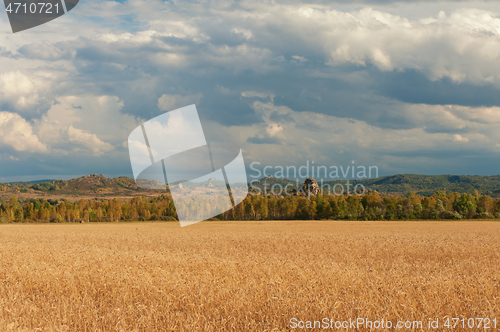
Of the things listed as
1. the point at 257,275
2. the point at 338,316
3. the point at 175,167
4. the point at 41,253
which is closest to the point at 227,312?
the point at 338,316

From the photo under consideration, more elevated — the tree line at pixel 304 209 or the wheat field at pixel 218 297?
the wheat field at pixel 218 297

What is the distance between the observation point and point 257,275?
44.3 ft

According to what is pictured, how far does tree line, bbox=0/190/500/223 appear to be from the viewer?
11212 cm

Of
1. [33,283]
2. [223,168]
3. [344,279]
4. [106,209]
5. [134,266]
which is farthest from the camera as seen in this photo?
[106,209]

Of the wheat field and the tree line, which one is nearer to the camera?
the wheat field

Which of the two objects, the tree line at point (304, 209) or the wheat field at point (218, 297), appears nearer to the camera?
the wheat field at point (218, 297)

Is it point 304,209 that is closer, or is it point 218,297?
point 218,297

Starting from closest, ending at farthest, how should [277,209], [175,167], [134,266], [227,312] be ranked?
[227,312] → [134,266] → [175,167] → [277,209]

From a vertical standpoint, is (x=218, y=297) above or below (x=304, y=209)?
above

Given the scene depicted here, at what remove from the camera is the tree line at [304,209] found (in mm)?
112125

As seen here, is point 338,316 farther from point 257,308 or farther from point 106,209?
point 106,209

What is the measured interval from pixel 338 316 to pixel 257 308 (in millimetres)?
2192

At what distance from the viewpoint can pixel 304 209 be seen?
408 ft

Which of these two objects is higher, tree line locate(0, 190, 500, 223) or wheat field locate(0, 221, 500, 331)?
wheat field locate(0, 221, 500, 331)
